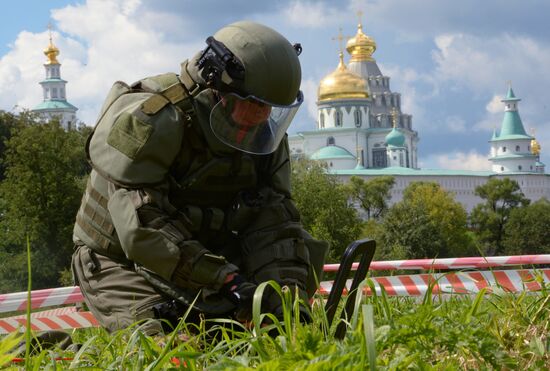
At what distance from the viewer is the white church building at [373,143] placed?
131 meters

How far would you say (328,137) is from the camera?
14050 centimetres


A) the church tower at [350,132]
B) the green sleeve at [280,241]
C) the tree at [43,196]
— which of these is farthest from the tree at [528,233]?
the green sleeve at [280,241]

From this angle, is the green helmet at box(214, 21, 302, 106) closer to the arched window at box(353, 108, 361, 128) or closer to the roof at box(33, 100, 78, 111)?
the roof at box(33, 100, 78, 111)

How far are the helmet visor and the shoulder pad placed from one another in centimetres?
16

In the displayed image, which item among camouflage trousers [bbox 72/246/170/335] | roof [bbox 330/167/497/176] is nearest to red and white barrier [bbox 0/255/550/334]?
camouflage trousers [bbox 72/246/170/335]

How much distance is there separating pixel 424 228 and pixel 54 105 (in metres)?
73.4

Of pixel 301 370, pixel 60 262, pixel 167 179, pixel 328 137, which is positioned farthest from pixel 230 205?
pixel 328 137

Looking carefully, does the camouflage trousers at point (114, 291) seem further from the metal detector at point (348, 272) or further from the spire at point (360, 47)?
the spire at point (360, 47)

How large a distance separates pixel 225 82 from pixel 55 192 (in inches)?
1745

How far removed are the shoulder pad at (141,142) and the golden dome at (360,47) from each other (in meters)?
144

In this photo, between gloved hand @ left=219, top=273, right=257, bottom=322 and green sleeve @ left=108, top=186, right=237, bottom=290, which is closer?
gloved hand @ left=219, top=273, right=257, bottom=322

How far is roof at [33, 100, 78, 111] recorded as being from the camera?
5384 inches

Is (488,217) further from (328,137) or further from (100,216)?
(100,216)

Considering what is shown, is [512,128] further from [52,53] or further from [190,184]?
[190,184]
